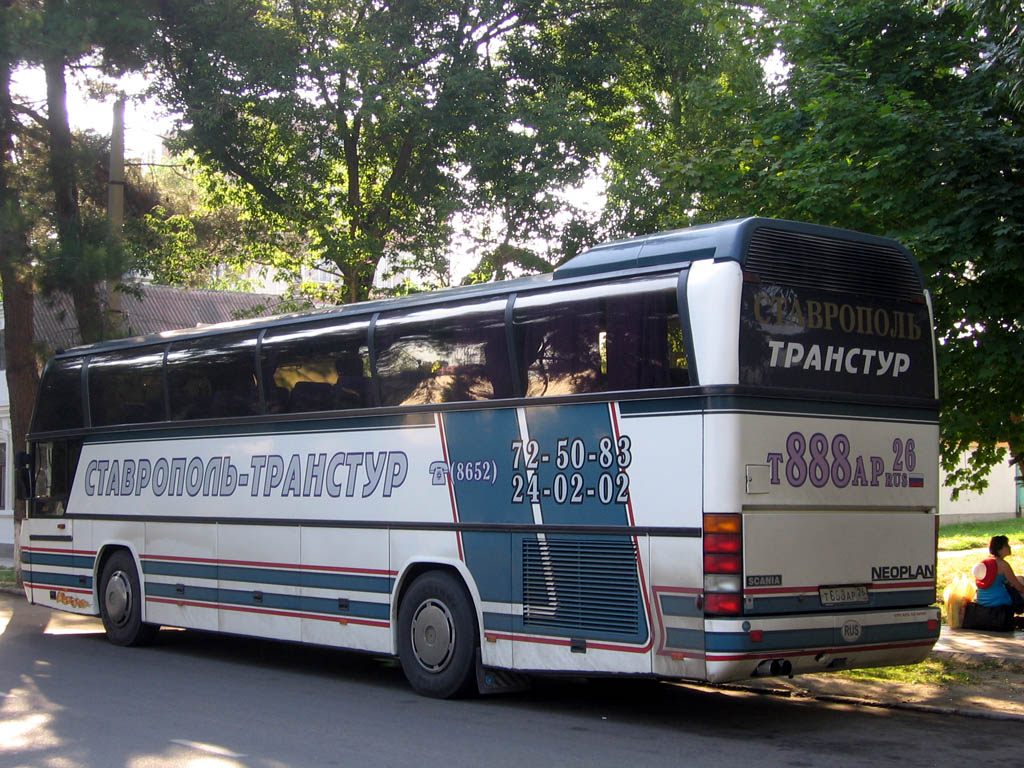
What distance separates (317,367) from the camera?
12.4m

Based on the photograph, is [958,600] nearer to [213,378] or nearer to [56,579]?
[213,378]

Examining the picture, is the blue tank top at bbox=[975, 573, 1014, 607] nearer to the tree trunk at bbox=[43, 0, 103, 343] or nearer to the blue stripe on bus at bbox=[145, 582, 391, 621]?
the blue stripe on bus at bbox=[145, 582, 391, 621]

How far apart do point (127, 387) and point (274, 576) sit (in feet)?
12.3

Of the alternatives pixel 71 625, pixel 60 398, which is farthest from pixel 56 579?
pixel 60 398

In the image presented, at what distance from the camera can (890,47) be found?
15234 mm

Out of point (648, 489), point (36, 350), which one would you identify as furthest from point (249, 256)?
point (648, 489)

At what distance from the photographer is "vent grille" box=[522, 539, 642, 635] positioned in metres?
9.24

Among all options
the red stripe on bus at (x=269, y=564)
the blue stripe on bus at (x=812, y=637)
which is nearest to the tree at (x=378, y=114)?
the red stripe on bus at (x=269, y=564)

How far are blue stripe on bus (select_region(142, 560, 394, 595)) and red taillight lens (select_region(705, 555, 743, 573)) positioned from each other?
377 cm

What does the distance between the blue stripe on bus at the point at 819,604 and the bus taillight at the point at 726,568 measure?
0.43 feet

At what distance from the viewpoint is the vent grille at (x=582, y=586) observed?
30.3 feet

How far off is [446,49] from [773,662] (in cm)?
1570

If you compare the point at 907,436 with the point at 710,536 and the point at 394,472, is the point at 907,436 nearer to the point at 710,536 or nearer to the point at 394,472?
the point at 710,536

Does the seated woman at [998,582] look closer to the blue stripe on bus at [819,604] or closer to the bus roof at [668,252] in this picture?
the blue stripe on bus at [819,604]
